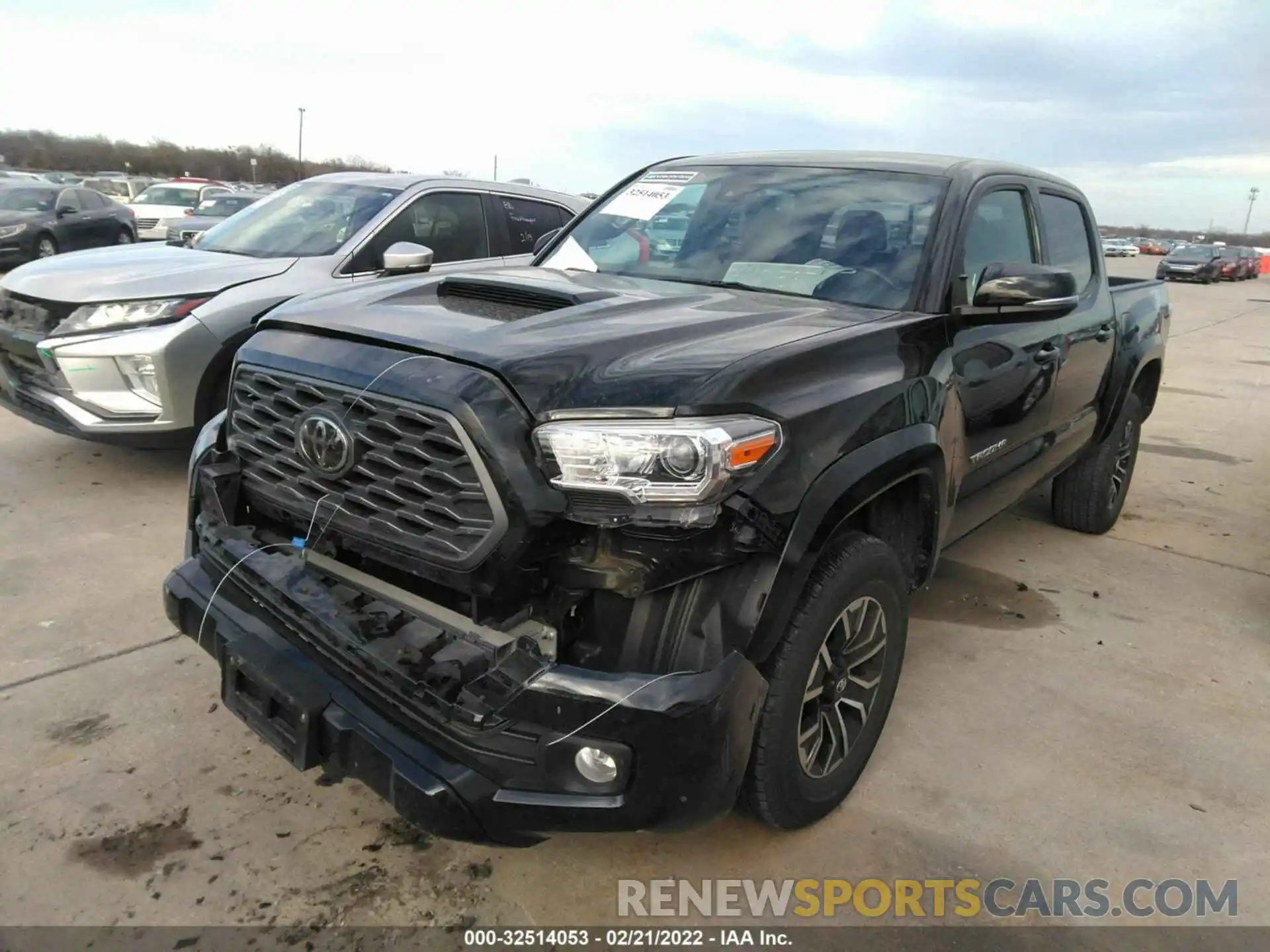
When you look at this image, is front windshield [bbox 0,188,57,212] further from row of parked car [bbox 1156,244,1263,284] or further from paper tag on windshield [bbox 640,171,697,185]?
row of parked car [bbox 1156,244,1263,284]

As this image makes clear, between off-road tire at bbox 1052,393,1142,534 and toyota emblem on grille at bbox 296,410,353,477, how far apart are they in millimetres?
4110

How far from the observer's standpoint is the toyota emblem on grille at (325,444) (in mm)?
2139

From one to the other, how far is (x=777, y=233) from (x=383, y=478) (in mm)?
1841

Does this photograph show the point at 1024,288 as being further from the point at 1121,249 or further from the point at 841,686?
the point at 1121,249

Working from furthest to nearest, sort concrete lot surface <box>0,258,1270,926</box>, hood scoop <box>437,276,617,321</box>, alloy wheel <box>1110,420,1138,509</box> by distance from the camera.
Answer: alloy wheel <box>1110,420,1138,509</box> → hood scoop <box>437,276,617,321</box> → concrete lot surface <box>0,258,1270,926</box>

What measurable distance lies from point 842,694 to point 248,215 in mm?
5205

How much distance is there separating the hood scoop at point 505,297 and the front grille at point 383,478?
0.47 metres

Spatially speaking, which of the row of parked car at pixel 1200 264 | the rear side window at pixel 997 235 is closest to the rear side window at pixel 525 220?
the rear side window at pixel 997 235

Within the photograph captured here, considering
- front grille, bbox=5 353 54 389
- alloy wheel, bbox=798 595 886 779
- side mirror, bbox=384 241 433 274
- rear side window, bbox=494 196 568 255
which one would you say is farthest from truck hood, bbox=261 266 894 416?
rear side window, bbox=494 196 568 255

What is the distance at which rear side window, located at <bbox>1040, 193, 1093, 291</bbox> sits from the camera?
13.3 ft

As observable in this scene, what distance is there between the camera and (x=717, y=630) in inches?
77.6

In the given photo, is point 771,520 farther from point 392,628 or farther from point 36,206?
point 36,206

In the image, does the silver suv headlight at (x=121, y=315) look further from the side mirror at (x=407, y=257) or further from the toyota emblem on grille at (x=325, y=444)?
the toyota emblem on grille at (x=325, y=444)

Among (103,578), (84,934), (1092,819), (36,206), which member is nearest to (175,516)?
(103,578)
